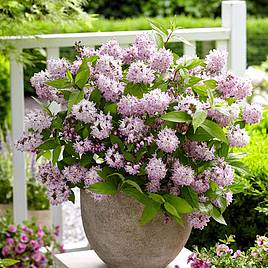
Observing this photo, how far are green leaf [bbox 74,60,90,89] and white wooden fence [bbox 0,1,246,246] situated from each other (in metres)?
1.20

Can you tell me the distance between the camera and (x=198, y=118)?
2.55 meters

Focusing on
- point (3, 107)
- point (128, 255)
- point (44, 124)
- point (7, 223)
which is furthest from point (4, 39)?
point (3, 107)

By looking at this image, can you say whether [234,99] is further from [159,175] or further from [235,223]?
[235,223]

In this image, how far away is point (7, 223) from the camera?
4320mm

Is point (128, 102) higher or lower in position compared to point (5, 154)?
higher

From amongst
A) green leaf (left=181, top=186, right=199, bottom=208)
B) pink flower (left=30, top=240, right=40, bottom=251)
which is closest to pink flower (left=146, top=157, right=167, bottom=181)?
green leaf (left=181, top=186, right=199, bottom=208)

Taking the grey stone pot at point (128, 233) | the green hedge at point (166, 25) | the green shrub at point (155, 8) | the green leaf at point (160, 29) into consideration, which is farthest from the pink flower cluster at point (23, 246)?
the green shrub at point (155, 8)

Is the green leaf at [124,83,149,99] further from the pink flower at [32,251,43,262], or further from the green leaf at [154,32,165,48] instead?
the pink flower at [32,251,43,262]

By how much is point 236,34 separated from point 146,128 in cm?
179

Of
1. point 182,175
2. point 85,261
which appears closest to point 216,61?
point 182,175

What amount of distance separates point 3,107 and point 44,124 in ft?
15.3

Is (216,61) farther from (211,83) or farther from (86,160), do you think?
(86,160)

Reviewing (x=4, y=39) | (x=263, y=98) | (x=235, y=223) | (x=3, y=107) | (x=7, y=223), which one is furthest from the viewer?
(x=3, y=107)

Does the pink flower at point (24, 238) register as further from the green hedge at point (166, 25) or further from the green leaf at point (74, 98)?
the green hedge at point (166, 25)
